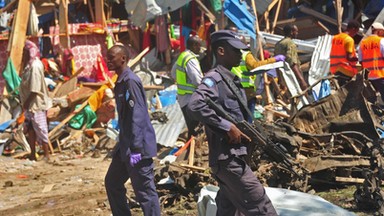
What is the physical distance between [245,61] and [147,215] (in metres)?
3.68

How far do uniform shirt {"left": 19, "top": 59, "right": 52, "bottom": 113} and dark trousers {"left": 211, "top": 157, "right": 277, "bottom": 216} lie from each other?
6.27m

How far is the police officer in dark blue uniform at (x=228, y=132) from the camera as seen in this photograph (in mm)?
4730

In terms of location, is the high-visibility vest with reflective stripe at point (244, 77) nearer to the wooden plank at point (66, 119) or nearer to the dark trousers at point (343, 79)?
the dark trousers at point (343, 79)

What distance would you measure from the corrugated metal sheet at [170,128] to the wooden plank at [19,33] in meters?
3.90

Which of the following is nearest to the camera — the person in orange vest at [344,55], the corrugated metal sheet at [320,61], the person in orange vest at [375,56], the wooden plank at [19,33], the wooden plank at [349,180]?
the wooden plank at [349,180]

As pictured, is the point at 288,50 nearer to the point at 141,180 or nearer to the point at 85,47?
the point at 141,180

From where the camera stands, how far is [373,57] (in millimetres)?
9266

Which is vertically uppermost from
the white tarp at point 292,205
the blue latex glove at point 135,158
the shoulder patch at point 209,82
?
the shoulder patch at point 209,82

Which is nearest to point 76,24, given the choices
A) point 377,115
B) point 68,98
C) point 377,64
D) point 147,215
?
point 68,98

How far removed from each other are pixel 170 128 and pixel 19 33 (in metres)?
4.79

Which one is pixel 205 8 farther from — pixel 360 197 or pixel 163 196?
pixel 360 197

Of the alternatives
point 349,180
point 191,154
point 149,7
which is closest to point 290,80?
point 191,154

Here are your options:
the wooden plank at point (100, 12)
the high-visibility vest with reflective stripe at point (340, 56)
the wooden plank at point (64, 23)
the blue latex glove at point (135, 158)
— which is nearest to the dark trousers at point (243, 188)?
the blue latex glove at point (135, 158)

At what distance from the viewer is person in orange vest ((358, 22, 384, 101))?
9.20 m
